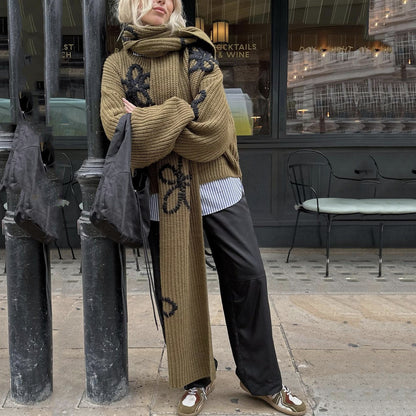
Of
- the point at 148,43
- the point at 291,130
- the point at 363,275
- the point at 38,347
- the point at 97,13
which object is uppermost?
the point at 97,13

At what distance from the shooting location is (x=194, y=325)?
8.45ft

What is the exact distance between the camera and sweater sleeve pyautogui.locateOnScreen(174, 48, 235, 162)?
2283 millimetres

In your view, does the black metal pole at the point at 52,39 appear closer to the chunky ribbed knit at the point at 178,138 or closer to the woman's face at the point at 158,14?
the chunky ribbed knit at the point at 178,138

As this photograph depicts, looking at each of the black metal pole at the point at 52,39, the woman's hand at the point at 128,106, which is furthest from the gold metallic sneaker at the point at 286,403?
the black metal pole at the point at 52,39

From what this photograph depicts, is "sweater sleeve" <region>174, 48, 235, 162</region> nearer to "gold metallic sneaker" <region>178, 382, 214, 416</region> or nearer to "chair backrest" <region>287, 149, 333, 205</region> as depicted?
"gold metallic sneaker" <region>178, 382, 214, 416</region>

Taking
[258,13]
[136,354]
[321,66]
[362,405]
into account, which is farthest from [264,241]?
[362,405]

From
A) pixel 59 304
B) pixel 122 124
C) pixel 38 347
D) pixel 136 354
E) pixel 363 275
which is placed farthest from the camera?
pixel 363 275

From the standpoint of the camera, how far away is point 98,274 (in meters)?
2.57

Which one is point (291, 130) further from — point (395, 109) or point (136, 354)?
point (136, 354)

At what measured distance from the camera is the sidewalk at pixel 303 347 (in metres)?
2.70

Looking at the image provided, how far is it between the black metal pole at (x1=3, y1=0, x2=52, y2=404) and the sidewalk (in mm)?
110

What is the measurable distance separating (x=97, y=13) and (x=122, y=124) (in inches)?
22.3

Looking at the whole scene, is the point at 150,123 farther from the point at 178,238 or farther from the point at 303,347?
the point at 303,347

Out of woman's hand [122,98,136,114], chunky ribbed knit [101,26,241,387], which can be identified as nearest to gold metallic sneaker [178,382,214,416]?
chunky ribbed knit [101,26,241,387]
